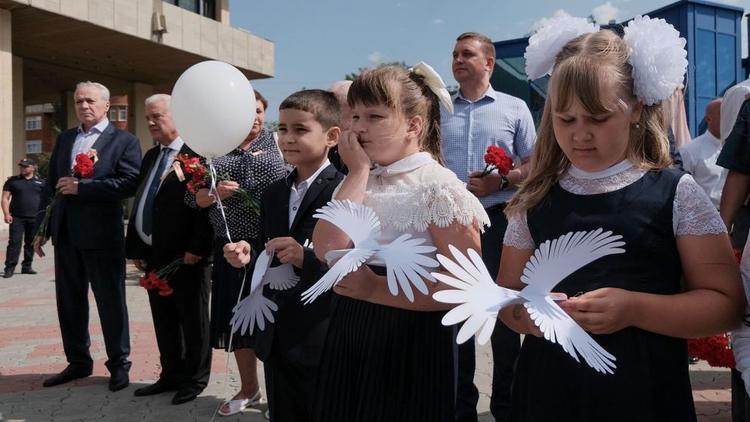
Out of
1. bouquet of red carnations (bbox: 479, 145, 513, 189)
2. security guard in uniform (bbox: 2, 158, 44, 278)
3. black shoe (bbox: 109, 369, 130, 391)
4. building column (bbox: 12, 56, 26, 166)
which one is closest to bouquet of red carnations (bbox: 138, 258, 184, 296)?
black shoe (bbox: 109, 369, 130, 391)

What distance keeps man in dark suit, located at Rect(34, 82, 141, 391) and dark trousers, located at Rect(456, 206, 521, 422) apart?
8.07 feet

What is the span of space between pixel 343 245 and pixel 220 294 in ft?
6.51

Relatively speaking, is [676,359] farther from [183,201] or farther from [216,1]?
[216,1]

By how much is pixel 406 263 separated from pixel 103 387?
144 inches

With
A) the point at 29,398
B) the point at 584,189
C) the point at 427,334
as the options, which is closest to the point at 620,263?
the point at 584,189

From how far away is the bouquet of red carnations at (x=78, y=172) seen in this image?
4.24 metres

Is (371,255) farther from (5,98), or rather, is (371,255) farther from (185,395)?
(5,98)

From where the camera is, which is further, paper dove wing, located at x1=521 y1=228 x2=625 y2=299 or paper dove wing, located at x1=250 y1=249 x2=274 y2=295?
paper dove wing, located at x1=250 y1=249 x2=274 y2=295

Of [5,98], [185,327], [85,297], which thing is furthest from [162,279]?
[5,98]

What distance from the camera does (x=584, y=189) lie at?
151 cm

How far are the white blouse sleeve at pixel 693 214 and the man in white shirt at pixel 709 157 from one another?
11.4 feet

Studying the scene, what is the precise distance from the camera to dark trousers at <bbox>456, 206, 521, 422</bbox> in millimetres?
3268

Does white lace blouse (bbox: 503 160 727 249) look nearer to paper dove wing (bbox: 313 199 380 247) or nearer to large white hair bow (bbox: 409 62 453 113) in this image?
paper dove wing (bbox: 313 199 380 247)

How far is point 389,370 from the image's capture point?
6.31 ft
